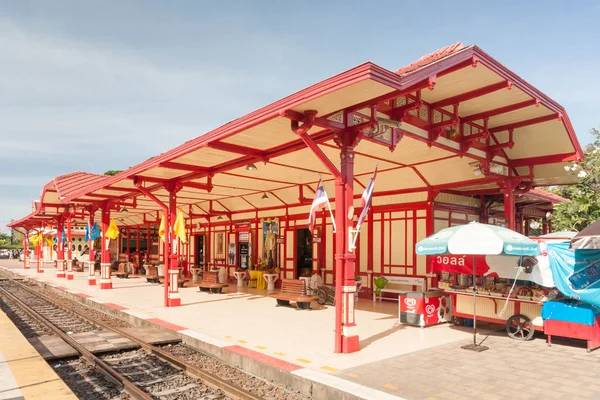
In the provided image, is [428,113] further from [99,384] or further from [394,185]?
[99,384]

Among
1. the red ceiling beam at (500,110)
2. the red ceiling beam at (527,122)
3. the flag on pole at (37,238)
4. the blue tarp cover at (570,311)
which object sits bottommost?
the blue tarp cover at (570,311)

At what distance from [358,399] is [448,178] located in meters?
8.39

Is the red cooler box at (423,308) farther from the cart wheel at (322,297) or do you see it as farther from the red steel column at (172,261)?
the red steel column at (172,261)

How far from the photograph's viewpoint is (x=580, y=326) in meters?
7.47

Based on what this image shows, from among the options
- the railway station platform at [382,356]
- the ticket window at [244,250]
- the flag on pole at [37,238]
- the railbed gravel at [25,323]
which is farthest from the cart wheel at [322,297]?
the flag on pole at [37,238]

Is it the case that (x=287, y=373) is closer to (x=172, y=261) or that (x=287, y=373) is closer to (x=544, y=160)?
(x=172, y=261)

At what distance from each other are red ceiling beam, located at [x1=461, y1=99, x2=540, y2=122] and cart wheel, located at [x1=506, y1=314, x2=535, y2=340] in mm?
4011

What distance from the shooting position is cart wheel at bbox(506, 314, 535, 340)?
Answer: 27.2 ft

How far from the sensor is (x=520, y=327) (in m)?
8.41

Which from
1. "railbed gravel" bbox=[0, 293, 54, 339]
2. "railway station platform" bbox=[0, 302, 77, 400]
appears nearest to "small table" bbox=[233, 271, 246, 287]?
"railbed gravel" bbox=[0, 293, 54, 339]

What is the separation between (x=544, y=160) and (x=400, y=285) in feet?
17.6

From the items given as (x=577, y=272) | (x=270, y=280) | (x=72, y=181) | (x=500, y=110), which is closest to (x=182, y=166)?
(x=270, y=280)

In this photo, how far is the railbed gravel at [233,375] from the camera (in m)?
5.97

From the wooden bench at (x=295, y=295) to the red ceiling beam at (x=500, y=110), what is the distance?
235 inches
